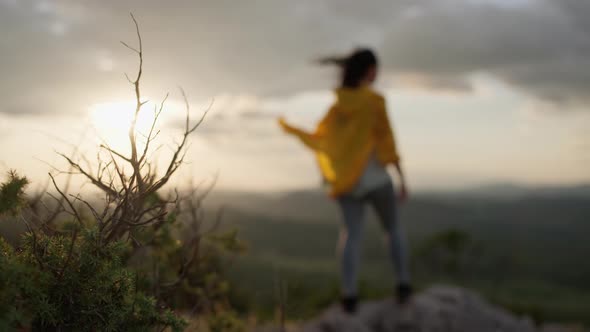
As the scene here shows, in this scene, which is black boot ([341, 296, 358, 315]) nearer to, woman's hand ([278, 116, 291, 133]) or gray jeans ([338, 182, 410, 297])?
gray jeans ([338, 182, 410, 297])

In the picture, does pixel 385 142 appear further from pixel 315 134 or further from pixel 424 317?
pixel 424 317

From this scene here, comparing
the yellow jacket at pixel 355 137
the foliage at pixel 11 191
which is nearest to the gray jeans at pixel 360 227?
the yellow jacket at pixel 355 137

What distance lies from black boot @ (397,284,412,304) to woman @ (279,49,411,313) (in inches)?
4.6

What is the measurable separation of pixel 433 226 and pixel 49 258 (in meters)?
110

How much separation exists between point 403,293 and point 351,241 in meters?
0.93

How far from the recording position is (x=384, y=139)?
5238mm

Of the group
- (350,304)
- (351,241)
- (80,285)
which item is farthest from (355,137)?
(80,285)

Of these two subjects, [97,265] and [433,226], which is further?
[433,226]

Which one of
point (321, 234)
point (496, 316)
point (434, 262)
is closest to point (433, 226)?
point (321, 234)

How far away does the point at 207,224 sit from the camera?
2.91m

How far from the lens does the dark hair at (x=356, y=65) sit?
536 centimetres

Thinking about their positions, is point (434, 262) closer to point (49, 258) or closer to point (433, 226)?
point (49, 258)

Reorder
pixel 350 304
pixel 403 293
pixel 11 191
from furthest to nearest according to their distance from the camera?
pixel 403 293, pixel 350 304, pixel 11 191

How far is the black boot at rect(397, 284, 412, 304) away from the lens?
18.3 ft
